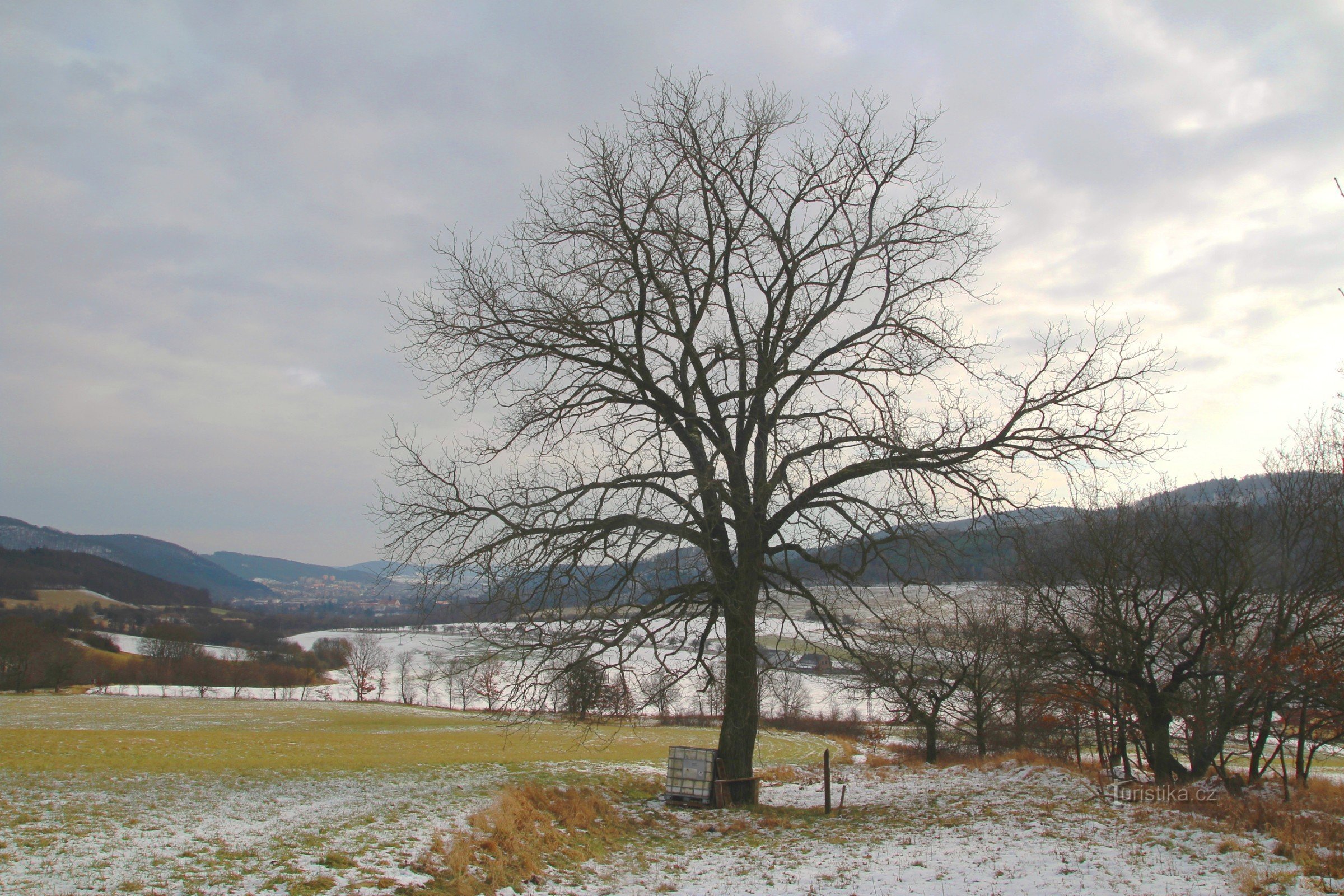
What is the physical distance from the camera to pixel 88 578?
17025cm

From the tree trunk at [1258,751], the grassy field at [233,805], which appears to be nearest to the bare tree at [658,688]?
the grassy field at [233,805]

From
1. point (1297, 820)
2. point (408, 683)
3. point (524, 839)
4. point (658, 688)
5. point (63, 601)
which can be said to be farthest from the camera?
point (63, 601)

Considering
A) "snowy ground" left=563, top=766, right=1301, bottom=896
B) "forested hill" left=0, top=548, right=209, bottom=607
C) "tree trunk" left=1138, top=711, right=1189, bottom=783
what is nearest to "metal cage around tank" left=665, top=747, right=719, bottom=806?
"snowy ground" left=563, top=766, right=1301, bottom=896

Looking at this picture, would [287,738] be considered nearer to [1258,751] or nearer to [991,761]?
[991,761]

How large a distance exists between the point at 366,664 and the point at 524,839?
88911 mm

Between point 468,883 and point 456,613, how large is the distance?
401 cm

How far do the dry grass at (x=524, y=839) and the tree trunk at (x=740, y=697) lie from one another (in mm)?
2092

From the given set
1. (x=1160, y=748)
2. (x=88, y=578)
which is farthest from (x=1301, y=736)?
(x=88, y=578)

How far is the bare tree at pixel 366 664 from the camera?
273ft

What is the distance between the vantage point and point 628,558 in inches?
424

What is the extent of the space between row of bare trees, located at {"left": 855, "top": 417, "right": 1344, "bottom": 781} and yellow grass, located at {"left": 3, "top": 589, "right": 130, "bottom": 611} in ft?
513

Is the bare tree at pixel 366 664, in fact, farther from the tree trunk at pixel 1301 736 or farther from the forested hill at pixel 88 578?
the forested hill at pixel 88 578

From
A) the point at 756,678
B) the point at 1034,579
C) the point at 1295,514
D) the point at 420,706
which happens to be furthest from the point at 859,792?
the point at 420,706

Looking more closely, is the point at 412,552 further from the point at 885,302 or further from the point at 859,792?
the point at 859,792
